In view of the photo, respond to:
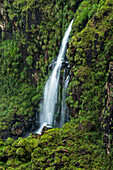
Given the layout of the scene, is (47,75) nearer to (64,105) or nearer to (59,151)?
(64,105)

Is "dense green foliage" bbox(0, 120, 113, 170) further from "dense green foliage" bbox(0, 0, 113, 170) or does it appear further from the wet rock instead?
the wet rock

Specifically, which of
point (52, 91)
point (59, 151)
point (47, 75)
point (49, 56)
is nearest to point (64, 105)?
point (52, 91)

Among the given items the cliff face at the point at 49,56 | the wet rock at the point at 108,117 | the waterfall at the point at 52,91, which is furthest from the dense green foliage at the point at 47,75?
the waterfall at the point at 52,91

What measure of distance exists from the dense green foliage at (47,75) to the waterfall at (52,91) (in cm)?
80

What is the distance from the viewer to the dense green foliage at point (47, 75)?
22.9ft

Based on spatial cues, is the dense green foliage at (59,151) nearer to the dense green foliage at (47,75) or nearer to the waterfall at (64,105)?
the dense green foliage at (47,75)

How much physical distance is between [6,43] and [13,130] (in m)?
7.25

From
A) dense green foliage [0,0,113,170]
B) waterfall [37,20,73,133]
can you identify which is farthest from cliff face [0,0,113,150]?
waterfall [37,20,73,133]

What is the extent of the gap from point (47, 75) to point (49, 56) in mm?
1280

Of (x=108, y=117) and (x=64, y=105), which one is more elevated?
(x=108, y=117)

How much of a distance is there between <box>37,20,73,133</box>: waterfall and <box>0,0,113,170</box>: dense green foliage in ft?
2.62

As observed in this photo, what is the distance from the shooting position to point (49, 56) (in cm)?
1324

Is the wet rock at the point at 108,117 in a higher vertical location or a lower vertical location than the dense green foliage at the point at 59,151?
higher

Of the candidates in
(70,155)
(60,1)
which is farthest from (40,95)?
(70,155)
